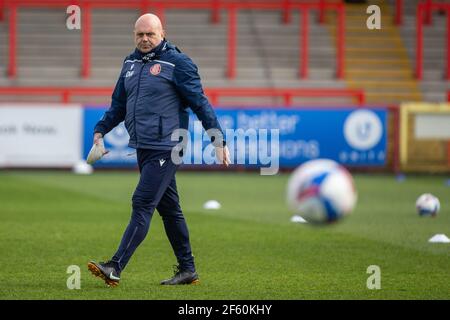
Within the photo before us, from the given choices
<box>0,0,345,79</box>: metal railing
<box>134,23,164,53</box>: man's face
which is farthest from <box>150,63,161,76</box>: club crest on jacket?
<box>0,0,345,79</box>: metal railing

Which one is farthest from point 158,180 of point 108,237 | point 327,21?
point 327,21

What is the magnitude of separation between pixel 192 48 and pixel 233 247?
1894cm

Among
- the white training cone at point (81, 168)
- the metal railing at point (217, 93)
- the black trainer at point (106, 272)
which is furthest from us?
the metal railing at point (217, 93)

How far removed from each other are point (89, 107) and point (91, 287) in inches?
649

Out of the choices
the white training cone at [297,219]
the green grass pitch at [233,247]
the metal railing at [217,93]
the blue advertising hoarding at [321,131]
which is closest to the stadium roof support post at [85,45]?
the metal railing at [217,93]

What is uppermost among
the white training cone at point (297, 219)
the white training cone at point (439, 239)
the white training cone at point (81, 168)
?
the white training cone at point (439, 239)

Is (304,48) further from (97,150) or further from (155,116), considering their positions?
(155,116)

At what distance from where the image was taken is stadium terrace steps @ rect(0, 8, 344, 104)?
2989 cm

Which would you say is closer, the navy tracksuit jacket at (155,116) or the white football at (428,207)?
the navy tracksuit jacket at (155,116)

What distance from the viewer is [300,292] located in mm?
9148

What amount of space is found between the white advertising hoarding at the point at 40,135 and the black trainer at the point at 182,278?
52.5 feet

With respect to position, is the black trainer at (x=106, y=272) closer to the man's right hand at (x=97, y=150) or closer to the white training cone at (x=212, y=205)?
the man's right hand at (x=97, y=150)

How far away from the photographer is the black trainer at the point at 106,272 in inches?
359

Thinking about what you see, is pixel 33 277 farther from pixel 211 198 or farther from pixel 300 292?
pixel 211 198
